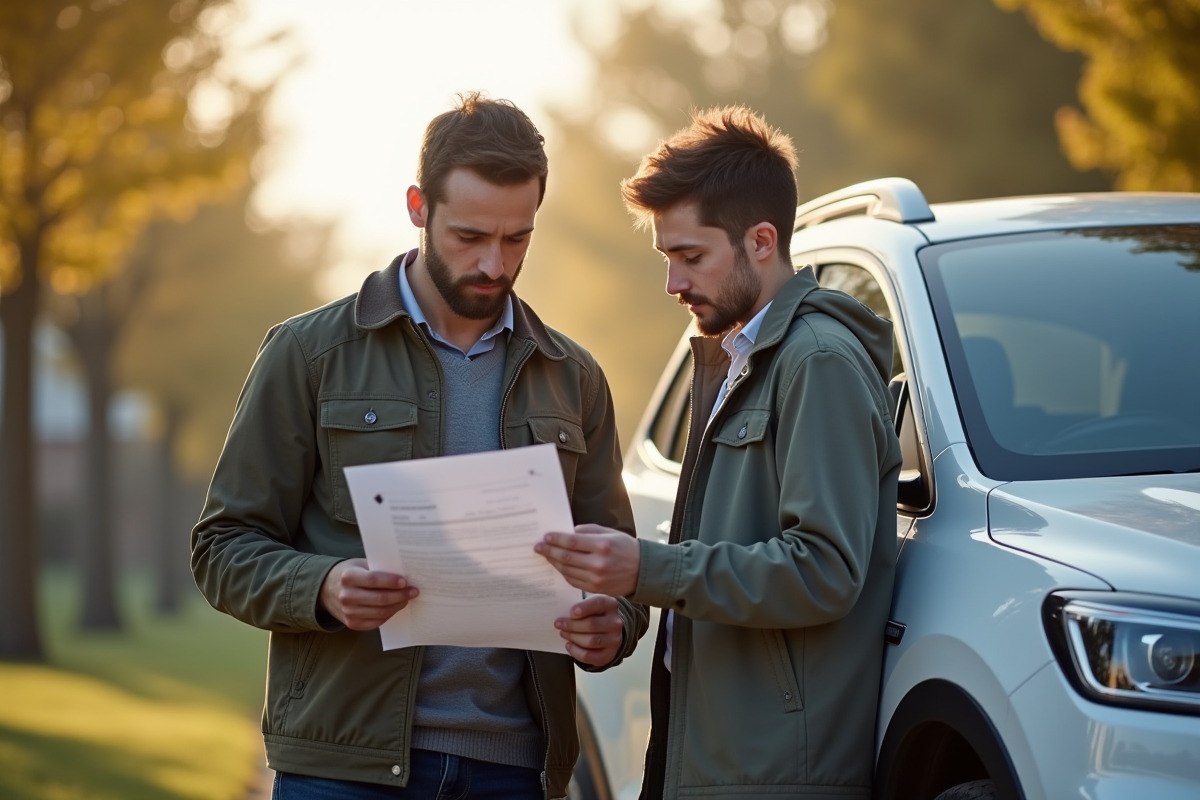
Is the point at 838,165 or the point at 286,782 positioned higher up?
the point at 838,165

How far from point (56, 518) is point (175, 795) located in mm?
29276

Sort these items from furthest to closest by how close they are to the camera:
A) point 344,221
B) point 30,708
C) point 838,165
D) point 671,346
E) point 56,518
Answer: point 56,518 → point 671,346 → point 344,221 → point 838,165 → point 30,708

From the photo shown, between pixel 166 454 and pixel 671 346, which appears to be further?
pixel 671 346

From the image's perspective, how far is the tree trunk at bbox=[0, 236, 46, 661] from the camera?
524 inches

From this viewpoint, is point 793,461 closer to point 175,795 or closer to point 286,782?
point 286,782

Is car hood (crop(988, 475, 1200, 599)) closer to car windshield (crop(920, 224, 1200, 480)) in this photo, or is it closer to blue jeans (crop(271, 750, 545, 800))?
car windshield (crop(920, 224, 1200, 480))

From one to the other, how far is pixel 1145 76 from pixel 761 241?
7334 mm

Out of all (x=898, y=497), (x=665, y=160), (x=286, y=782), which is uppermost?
(x=665, y=160)

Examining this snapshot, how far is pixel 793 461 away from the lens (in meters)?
2.72

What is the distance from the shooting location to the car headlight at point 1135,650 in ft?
7.38

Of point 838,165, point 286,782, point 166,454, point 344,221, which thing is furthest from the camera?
point 344,221

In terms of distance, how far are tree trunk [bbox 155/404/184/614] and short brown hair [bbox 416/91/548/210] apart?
2046 cm

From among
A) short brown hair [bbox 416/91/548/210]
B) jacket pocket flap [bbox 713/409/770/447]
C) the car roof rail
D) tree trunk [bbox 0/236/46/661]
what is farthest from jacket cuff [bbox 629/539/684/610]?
tree trunk [bbox 0/236/46/661]

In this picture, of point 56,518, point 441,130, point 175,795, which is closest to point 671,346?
point 56,518
